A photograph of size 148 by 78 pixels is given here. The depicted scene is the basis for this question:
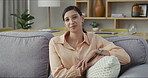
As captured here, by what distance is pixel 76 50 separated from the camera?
212 centimetres

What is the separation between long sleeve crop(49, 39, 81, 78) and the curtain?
3.85 meters

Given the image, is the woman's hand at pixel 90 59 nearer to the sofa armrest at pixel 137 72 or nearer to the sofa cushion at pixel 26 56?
the sofa armrest at pixel 137 72

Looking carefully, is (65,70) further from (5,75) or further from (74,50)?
(5,75)

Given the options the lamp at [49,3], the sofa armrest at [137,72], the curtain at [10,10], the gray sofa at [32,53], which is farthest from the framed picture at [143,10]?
the sofa armrest at [137,72]

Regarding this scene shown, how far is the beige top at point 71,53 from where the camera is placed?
2012mm

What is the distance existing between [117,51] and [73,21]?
1.28 ft

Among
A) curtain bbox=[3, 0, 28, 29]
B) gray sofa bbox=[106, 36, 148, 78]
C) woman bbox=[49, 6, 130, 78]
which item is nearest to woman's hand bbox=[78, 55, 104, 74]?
woman bbox=[49, 6, 130, 78]

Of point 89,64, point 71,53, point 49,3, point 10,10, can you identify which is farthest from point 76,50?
point 10,10

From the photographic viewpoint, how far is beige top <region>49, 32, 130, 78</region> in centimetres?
201

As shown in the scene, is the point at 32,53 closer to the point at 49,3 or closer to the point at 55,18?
the point at 49,3

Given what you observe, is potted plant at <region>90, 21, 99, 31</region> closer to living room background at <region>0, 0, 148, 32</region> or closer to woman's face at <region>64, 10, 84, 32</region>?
living room background at <region>0, 0, 148, 32</region>

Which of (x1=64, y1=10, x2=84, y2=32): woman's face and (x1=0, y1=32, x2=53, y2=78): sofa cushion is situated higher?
(x1=64, y1=10, x2=84, y2=32): woman's face

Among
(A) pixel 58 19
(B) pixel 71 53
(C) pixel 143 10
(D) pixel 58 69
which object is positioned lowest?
(D) pixel 58 69

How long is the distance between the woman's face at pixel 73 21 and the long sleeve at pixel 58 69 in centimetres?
19
